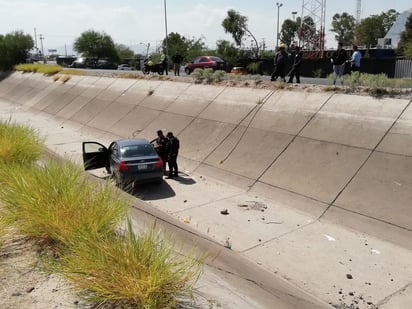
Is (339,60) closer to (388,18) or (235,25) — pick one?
(235,25)

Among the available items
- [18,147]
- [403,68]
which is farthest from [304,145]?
[403,68]

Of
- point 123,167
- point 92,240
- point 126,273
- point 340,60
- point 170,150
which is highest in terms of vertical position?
point 340,60

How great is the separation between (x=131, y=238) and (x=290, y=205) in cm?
725

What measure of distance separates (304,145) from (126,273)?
1000 cm

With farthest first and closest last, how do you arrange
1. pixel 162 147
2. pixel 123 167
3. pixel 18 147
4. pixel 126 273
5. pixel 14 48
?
pixel 14 48 < pixel 162 147 < pixel 123 167 < pixel 18 147 < pixel 126 273

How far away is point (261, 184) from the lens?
12.6 metres

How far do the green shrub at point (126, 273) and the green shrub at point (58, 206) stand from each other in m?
0.47

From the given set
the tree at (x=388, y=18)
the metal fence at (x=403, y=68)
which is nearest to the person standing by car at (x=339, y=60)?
the metal fence at (x=403, y=68)

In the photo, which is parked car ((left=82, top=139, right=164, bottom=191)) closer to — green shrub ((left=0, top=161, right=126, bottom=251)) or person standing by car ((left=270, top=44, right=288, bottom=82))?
green shrub ((left=0, top=161, right=126, bottom=251))

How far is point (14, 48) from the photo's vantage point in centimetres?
5962

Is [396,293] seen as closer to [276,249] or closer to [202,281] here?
[276,249]

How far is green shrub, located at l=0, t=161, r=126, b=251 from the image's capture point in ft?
17.5

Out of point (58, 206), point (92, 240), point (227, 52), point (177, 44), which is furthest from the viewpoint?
point (177, 44)

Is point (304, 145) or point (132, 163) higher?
point (304, 145)
